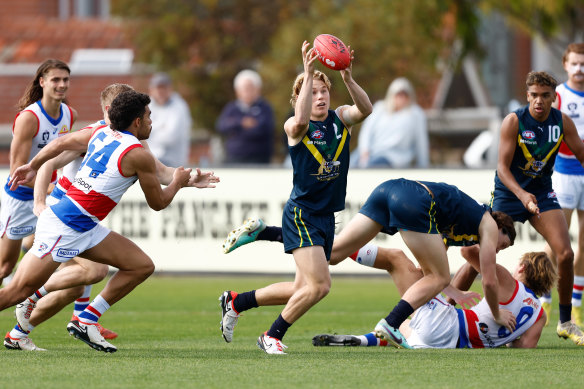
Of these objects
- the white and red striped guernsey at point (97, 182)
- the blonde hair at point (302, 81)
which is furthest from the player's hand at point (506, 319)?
the white and red striped guernsey at point (97, 182)

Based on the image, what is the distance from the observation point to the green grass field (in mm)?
7422

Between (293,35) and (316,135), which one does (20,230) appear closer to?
(316,135)

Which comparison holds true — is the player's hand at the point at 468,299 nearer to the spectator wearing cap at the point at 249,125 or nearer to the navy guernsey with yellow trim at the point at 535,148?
the navy guernsey with yellow trim at the point at 535,148

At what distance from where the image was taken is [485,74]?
92.8ft

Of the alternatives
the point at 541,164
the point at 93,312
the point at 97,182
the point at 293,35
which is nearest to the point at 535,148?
the point at 541,164

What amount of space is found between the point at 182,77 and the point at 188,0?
179 cm

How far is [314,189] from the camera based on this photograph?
9.04 meters

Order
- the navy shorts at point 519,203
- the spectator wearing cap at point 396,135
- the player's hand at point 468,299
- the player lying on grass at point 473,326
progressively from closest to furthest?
the player lying on grass at point 473,326 < the player's hand at point 468,299 < the navy shorts at point 519,203 < the spectator wearing cap at point 396,135

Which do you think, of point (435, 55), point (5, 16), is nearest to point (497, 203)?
point (435, 55)

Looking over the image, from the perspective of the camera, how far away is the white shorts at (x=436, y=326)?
9430 millimetres

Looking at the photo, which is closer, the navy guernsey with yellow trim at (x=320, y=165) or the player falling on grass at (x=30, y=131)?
the navy guernsey with yellow trim at (x=320, y=165)

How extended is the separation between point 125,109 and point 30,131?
1876mm

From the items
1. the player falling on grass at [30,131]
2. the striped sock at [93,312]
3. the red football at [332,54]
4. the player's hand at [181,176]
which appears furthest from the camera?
the player falling on grass at [30,131]

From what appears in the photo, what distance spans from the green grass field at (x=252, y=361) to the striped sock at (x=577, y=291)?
32 cm
